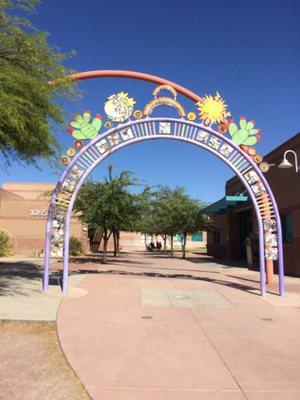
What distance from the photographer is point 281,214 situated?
23969 millimetres

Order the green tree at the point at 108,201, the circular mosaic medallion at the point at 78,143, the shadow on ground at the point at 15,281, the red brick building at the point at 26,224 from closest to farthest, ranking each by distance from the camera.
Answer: the shadow on ground at the point at 15,281
the circular mosaic medallion at the point at 78,143
the green tree at the point at 108,201
the red brick building at the point at 26,224

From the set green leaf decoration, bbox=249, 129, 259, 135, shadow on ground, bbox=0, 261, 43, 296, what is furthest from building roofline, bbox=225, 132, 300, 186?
shadow on ground, bbox=0, 261, 43, 296

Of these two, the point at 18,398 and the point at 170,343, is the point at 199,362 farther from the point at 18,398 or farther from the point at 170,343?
the point at 18,398

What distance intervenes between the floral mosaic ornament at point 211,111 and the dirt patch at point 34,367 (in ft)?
27.1

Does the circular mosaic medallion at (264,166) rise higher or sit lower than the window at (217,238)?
higher

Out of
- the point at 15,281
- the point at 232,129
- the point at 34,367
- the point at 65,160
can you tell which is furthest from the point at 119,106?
the point at 34,367

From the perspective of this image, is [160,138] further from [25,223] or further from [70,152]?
[25,223]

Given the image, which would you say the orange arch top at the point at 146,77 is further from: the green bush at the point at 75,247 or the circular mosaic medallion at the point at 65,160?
the green bush at the point at 75,247

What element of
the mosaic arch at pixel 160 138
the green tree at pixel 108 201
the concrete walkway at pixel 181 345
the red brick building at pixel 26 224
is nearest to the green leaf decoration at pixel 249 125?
the mosaic arch at pixel 160 138

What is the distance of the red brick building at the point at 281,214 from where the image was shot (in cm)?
2197

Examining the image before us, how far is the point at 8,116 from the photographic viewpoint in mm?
8641

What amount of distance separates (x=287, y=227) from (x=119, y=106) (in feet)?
39.0

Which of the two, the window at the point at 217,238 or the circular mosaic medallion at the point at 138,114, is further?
the window at the point at 217,238

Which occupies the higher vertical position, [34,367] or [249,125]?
[249,125]
